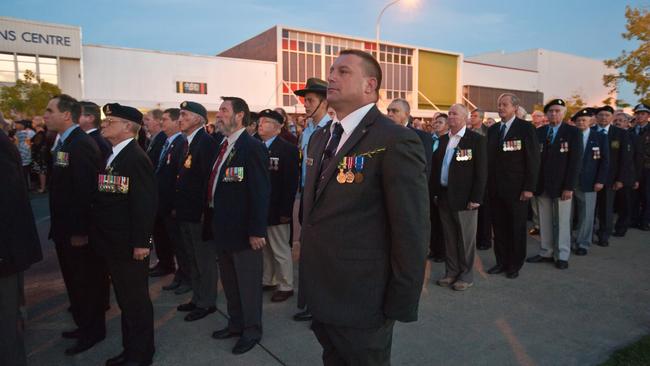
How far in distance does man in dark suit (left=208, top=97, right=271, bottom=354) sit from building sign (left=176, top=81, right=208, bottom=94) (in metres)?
32.2

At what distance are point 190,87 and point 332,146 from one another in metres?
34.4

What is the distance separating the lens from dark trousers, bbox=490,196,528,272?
5.56 meters

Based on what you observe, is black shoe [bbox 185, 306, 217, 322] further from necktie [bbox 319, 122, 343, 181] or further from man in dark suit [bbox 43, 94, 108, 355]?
necktie [bbox 319, 122, 343, 181]

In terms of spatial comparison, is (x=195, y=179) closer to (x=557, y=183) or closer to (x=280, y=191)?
(x=280, y=191)

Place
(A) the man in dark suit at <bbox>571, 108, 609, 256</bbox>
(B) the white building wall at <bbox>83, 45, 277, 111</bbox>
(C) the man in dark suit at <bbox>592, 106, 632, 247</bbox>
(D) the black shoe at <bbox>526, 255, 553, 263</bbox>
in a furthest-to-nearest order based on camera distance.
→ (B) the white building wall at <bbox>83, 45, 277, 111</bbox>
(C) the man in dark suit at <bbox>592, 106, 632, 247</bbox>
(A) the man in dark suit at <bbox>571, 108, 609, 256</bbox>
(D) the black shoe at <bbox>526, 255, 553, 263</bbox>

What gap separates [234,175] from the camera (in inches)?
147

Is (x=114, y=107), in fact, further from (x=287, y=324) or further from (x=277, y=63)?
(x=277, y=63)

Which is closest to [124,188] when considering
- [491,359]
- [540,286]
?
[491,359]

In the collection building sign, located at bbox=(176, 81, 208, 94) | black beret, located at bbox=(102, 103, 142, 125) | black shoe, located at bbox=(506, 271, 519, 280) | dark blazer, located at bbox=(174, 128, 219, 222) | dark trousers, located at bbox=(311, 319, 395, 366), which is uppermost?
building sign, located at bbox=(176, 81, 208, 94)

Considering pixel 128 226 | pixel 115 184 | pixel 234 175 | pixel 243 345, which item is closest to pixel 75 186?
pixel 115 184

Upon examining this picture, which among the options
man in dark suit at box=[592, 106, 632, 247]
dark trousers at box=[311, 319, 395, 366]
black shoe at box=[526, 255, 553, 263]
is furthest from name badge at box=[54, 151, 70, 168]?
man in dark suit at box=[592, 106, 632, 247]

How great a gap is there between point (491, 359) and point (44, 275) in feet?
18.9

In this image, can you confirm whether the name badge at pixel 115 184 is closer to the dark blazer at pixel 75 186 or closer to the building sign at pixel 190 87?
the dark blazer at pixel 75 186

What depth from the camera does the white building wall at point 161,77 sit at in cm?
3134
